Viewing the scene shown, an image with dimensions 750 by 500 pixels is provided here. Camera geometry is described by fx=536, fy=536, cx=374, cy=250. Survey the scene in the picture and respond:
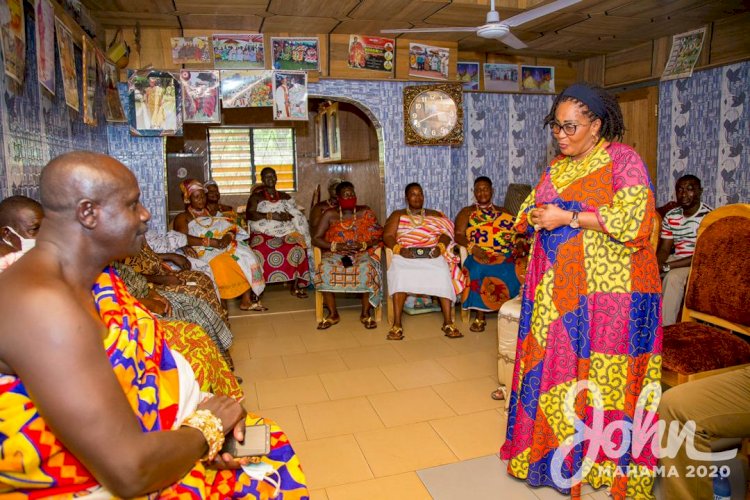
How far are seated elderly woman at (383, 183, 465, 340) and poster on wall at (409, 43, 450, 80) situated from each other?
1220 millimetres

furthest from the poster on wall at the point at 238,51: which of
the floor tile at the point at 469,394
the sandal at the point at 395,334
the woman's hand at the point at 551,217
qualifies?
the woman's hand at the point at 551,217

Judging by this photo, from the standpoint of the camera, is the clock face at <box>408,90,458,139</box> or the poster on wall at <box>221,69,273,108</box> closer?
the poster on wall at <box>221,69,273,108</box>

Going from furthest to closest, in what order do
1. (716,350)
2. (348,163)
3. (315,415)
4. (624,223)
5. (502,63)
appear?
1. (348,163)
2. (502,63)
3. (315,415)
4. (716,350)
5. (624,223)

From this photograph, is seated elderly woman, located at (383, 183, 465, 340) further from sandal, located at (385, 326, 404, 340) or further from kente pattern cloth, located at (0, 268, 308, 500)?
kente pattern cloth, located at (0, 268, 308, 500)

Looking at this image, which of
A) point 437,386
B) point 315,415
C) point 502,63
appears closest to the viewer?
point 315,415

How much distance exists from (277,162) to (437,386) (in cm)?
530

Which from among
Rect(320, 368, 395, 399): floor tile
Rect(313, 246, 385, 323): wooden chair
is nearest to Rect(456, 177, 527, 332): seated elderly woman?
Rect(313, 246, 385, 323): wooden chair

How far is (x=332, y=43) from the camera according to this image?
4941 millimetres

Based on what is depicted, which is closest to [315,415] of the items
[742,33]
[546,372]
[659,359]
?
[546,372]

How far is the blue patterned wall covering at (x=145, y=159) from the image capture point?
4.65 metres

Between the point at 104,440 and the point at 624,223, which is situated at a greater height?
the point at 624,223

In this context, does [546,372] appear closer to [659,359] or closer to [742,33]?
[659,359]

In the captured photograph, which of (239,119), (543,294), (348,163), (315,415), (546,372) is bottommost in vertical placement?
(315,415)

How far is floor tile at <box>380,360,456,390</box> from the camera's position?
3504mm
